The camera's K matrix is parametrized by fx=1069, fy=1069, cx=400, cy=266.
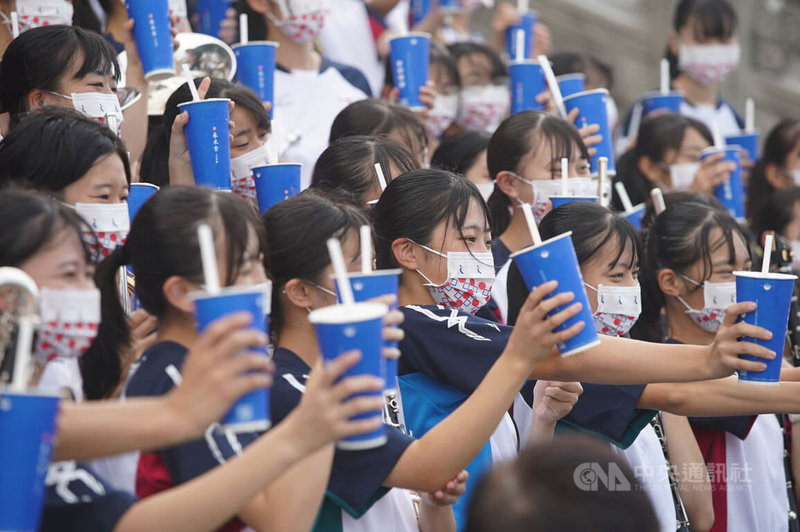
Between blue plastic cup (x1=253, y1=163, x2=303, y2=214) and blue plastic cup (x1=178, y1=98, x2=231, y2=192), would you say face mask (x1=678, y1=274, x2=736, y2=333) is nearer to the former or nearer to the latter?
blue plastic cup (x1=253, y1=163, x2=303, y2=214)

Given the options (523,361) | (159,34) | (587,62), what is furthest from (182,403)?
(587,62)

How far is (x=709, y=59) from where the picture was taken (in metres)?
8.47

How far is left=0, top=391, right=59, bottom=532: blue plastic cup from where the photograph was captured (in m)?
2.11

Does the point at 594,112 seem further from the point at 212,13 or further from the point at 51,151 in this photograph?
the point at 51,151

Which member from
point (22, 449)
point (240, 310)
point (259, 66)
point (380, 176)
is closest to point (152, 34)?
point (259, 66)

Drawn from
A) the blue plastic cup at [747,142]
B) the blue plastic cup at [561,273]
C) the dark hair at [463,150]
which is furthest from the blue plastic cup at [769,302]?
the blue plastic cup at [747,142]

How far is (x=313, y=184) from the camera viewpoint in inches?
184

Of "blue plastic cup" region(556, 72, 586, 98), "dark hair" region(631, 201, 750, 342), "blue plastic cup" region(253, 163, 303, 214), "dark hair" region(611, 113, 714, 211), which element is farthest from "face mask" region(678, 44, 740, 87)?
"blue plastic cup" region(253, 163, 303, 214)

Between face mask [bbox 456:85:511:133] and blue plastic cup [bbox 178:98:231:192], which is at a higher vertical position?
blue plastic cup [bbox 178:98:231:192]

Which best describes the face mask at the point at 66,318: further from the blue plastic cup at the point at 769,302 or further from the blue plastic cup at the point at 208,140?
the blue plastic cup at the point at 769,302

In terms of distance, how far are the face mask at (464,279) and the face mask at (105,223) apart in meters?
1.08

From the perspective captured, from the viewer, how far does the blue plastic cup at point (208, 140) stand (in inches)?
168

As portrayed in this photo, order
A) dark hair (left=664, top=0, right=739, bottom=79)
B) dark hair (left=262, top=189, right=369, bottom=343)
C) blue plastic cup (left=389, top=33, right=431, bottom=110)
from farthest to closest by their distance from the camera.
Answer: dark hair (left=664, top=0, right=739, bottom=79), blue plastic cup (left=389, top=33, right=431, bottom=110), dark hair (left=262, top=189, right=369, bottom=343)

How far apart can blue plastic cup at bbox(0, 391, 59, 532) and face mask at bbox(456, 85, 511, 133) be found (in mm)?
5481
